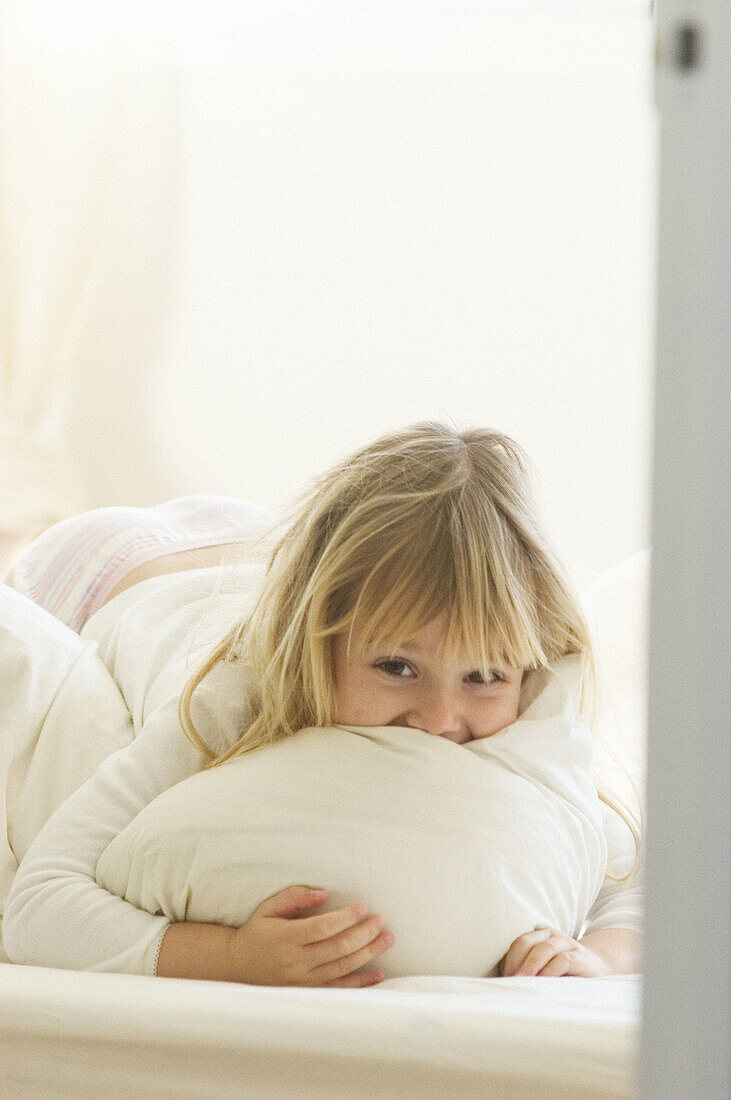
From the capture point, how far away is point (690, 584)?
339 mm

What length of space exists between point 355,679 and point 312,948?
184 mm

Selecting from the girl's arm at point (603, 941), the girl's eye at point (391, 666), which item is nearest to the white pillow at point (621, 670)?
the girl's arm at point (603, 941)

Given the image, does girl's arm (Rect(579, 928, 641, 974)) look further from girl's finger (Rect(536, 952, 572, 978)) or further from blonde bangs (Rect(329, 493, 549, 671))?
blonde bangs (Rect(329, 493, 549, 671))

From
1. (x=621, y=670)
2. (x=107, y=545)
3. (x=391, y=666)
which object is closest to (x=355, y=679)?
(x=391, y=666)

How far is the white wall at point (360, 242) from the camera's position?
1.90 m

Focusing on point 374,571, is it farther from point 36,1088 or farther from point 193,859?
point 36,1088

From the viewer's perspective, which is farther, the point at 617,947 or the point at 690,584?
the point at 617,947

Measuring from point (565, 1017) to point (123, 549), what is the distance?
848 millimetres

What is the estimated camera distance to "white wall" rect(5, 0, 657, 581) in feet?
6.23

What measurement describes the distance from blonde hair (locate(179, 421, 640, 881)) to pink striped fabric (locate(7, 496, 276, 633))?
40 centimetres

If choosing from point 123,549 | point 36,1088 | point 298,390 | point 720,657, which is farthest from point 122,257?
point 720,657

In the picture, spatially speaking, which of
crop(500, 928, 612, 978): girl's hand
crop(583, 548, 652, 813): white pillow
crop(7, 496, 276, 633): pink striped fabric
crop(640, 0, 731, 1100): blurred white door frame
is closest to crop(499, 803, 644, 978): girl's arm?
crop(500, 928, 612, 978): girl's hand

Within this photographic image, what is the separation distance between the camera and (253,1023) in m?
0.57

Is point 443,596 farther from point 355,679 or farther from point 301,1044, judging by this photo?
point 301,1044
